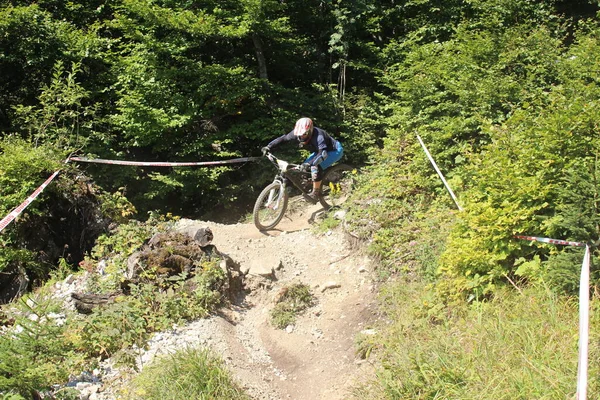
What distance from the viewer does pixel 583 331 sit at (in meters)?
3.25

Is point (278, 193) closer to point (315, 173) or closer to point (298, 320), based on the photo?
point (315, 173)

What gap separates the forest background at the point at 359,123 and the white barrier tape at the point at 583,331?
0.25m

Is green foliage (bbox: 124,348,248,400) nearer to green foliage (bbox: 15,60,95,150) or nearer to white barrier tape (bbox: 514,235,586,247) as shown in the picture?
white barrier tape (bbox: 514,235,586,247)

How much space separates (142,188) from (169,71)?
2702 mm

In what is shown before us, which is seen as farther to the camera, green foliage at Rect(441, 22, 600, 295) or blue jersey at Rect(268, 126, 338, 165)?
blue jersey at Rect(268, 126, 338, 165)

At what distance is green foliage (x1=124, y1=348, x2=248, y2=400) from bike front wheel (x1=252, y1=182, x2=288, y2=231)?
3899mm

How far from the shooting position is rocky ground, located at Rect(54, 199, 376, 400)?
5055 mm

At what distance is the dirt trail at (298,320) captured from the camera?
5172mm

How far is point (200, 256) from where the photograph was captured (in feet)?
21.7

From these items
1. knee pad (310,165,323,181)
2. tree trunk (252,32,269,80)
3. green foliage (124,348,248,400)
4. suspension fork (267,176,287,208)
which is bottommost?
suspension fork (267,176,287,208)

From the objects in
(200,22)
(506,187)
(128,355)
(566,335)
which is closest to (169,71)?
(200,22)

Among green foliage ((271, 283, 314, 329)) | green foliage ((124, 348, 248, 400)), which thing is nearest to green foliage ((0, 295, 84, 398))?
green foliage ((124, 348, 248, 400))

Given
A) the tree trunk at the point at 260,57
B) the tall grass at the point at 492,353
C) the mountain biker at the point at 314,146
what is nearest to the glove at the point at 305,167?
the mountain biker at the point at 314,146

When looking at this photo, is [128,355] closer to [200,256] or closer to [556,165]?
[200,256]
